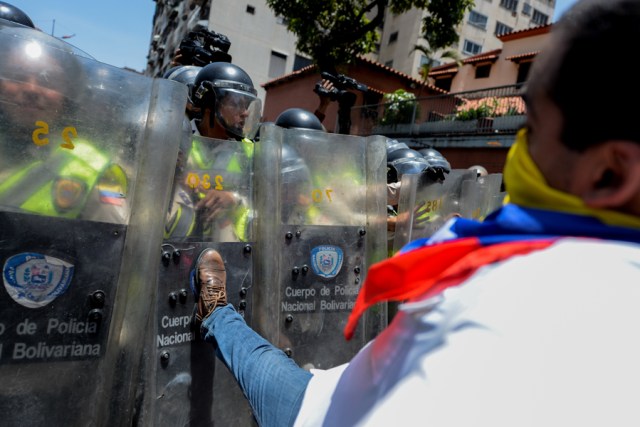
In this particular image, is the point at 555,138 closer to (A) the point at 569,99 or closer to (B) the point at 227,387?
(A) the point at 569,99

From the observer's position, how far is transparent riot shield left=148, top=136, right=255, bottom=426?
1874 millimetres

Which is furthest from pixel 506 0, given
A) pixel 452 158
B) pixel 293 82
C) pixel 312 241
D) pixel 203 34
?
pixel 312 241

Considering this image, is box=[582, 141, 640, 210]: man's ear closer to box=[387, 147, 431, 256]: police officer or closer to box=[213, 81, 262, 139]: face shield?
box=[213, 81, 262, 139]: face shield

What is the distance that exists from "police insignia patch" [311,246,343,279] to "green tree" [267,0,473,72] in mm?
10837

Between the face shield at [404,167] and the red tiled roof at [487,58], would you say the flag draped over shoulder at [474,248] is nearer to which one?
the face shield at [404,167]

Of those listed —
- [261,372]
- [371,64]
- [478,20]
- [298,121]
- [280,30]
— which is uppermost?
[478,20]

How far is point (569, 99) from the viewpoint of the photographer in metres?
0.67

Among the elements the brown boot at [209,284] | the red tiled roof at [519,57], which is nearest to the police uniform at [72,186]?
the brown boot at [209,284]

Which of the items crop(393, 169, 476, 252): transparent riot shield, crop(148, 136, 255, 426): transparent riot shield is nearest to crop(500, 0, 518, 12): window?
crop(393, 169, 476, 252): transparent riot shield

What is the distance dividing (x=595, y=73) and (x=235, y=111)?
2328 mm

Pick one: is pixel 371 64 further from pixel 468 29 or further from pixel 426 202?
pixel 426 202

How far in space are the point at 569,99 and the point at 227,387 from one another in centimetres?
187

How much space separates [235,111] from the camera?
9.02 ft

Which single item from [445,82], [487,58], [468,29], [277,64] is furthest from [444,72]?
[277,64]
